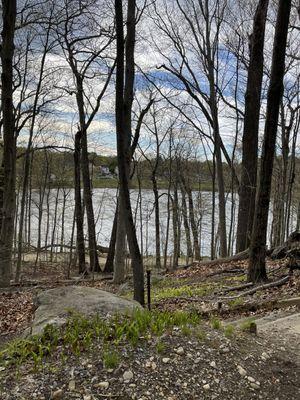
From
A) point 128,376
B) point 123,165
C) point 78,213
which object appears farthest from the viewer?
point 78,213

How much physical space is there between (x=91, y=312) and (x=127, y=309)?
1.18 ft

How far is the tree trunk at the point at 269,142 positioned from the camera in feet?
21.7

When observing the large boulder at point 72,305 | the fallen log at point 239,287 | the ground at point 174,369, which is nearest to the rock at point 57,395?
the ground at point 174,369

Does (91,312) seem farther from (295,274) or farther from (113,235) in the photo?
(113,235)

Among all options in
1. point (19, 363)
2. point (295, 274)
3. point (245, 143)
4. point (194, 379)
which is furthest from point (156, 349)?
point (245, 143)

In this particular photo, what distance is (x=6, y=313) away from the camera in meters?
7.99

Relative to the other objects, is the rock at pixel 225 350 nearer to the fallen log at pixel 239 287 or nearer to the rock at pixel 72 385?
the rock at pixel 72 385

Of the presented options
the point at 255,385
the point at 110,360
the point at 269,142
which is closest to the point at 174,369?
the point at 110,360

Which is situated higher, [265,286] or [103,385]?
[103,385]

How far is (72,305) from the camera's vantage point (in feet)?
14.0

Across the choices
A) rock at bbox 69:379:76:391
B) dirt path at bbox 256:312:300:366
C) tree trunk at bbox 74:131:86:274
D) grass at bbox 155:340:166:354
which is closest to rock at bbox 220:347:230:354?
grass at bbox 155:340:166:354

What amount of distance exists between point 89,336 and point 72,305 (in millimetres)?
852

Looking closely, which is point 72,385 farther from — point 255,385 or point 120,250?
point 120,250

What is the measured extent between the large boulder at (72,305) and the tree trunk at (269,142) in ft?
11.2
